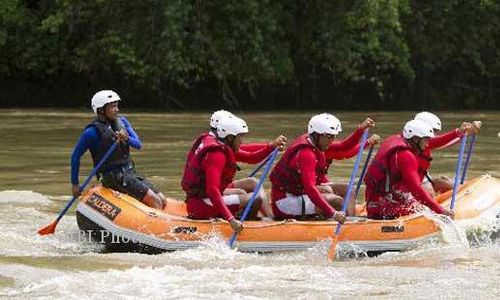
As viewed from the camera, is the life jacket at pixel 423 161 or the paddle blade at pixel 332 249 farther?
the life jacket at pixel 423 161

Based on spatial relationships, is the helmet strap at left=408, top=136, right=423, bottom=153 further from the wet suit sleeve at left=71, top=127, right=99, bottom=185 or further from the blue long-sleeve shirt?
the wet suit sleeve at left=71, top=127, right=99, bottom=185

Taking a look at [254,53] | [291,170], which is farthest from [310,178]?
[254,53]

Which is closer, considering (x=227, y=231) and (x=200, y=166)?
(x=227, y=231)

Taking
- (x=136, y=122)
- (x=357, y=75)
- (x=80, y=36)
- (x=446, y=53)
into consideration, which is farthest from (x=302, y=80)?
(x=136, y=122)

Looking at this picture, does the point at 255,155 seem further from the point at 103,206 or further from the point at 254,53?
the point at 254,53

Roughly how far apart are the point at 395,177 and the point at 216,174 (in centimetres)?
161

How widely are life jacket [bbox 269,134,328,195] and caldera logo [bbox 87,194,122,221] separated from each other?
1394mm

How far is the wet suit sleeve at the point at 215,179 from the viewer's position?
9070mm

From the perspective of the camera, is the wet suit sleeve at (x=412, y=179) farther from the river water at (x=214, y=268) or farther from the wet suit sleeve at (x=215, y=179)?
the wet suit sleeve at (x=215, y=179)

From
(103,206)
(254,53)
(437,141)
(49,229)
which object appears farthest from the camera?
(254,53)

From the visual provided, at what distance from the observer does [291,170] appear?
944cm

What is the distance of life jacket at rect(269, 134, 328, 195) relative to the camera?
933 centimetres

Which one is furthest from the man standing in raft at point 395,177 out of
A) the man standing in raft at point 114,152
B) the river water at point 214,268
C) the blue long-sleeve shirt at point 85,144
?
the blue long-sleeve shirt at point 85,144

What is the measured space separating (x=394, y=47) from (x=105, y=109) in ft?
78.0
